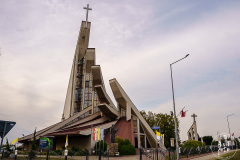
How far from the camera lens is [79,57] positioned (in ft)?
203

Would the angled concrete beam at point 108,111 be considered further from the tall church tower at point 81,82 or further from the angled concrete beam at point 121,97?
the tall church tower at point 81,82

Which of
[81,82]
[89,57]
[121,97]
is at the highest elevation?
[89,57]

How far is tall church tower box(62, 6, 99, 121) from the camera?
55569mm

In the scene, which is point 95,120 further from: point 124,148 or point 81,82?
point 81,82

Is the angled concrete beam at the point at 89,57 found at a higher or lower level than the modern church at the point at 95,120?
higher

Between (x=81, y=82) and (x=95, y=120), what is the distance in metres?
21.5

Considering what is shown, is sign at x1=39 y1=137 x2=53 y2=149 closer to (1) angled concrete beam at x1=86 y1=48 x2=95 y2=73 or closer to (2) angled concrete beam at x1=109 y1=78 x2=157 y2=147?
(2) angled concrete beam at x1=109 y1=78 x2=157 y2=147

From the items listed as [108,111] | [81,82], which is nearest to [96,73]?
[108,111]

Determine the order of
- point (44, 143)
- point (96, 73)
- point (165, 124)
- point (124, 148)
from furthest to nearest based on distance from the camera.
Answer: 1. point (165, 124)
2. point (96, 73)
3. point (44, 143)
4. point (124, 148)

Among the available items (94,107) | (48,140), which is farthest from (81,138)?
(94,107)

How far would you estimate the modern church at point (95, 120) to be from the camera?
3678 centimetres

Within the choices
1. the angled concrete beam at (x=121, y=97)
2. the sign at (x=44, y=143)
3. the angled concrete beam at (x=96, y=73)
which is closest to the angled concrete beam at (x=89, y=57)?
the angled concrete beam at (x=96, y=73)

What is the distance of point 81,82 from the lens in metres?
60.3

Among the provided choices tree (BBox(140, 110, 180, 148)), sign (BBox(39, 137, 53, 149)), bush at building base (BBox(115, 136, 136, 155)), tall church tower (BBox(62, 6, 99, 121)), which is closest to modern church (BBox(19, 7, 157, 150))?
tall church tower (BBox(62, 6, 99, 121))
